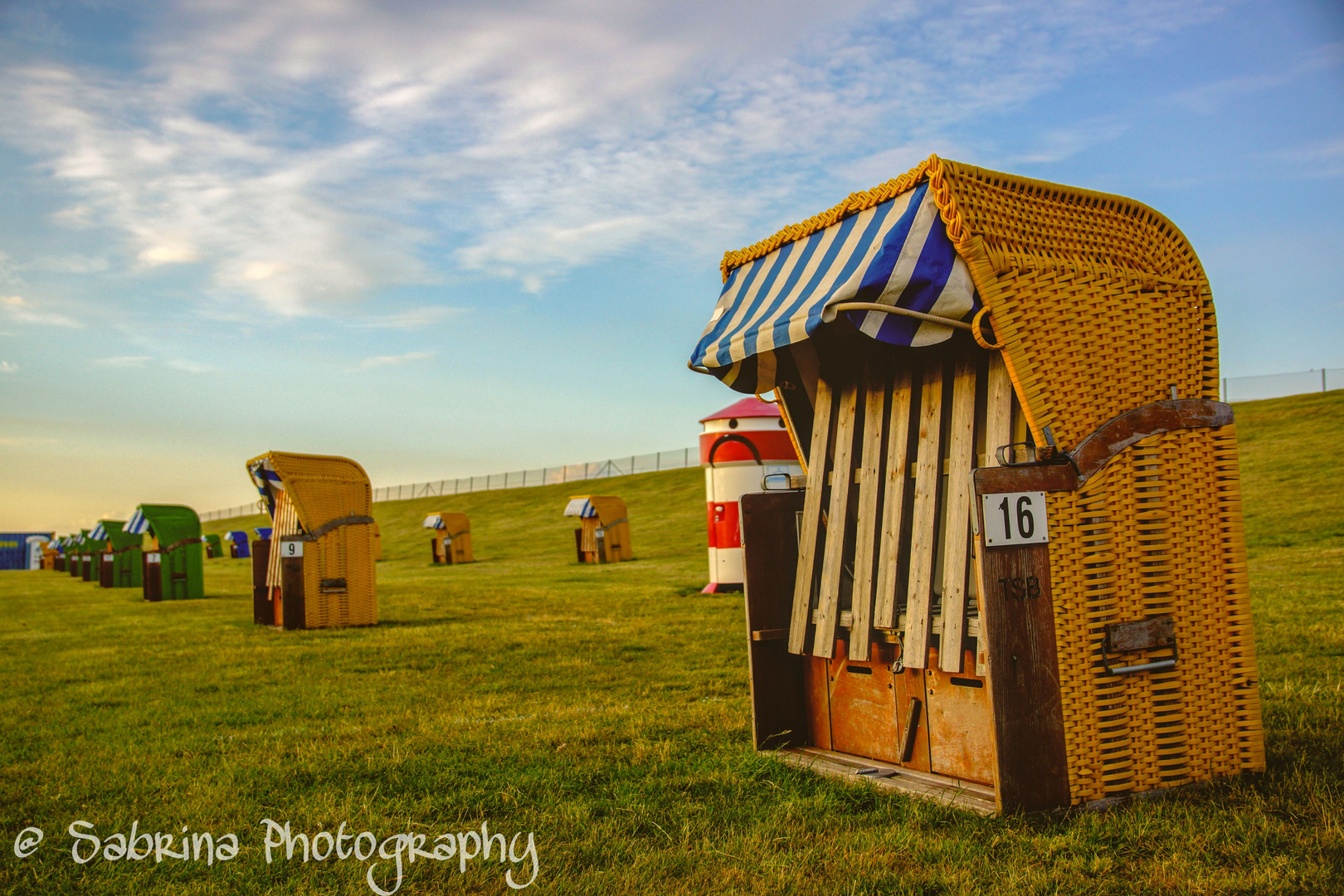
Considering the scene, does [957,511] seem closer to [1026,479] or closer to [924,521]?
[924,521]

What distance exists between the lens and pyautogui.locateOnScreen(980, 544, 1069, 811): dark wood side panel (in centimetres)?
372

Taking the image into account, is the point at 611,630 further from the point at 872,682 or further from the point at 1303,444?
the point at 1303,444

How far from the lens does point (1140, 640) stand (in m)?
4.04

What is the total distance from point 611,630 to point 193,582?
14209 millimetres

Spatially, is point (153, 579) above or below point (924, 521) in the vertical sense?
below

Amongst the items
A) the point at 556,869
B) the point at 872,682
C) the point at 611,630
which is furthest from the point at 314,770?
the point at 611,630

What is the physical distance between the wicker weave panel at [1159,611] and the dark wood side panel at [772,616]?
168 cm

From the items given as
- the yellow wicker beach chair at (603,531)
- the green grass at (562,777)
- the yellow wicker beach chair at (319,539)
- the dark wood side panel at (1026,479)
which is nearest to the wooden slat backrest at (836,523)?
the green grass at (562,777)

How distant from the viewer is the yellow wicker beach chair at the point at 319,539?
12418 millimetres

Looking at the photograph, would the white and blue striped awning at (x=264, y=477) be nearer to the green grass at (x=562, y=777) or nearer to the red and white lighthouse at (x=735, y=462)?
the green grass at (x=562, y=777)

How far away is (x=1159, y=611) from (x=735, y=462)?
12.4 metres

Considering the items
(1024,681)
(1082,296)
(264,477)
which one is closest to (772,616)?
(1024,681)

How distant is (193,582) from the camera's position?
20938 millimetres

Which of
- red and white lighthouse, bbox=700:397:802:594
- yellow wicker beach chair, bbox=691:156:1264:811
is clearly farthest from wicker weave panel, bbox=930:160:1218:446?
red and white lighthouse, bbox=700:397:802:594
